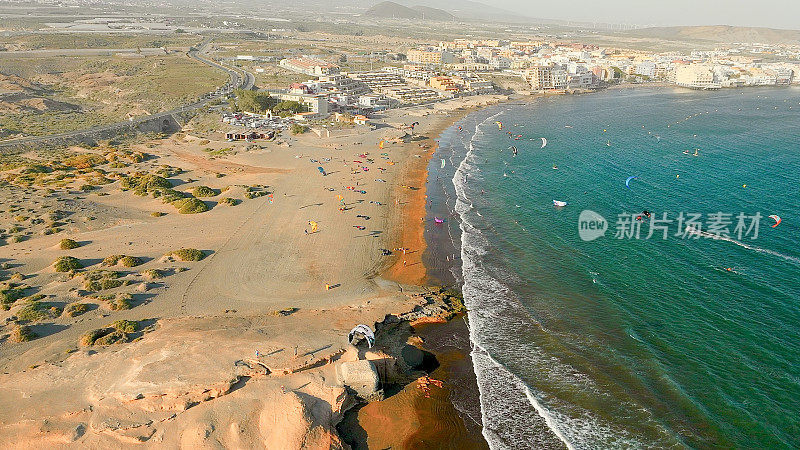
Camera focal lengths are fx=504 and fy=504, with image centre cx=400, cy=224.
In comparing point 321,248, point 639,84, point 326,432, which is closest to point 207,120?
point 321,248

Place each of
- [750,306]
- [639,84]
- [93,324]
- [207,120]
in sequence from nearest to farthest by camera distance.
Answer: [93,324] → [750,306] → [207,120] → [639,84]

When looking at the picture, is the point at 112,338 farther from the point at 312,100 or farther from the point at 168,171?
the point at 312,100

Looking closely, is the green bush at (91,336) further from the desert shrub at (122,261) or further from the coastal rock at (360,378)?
the coastal rock at (360,378)

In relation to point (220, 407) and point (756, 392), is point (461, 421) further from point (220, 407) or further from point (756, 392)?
point (756, 392)

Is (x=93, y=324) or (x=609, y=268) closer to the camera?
(x=93, y=324)

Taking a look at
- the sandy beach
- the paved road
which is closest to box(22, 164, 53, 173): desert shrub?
the sandy beach

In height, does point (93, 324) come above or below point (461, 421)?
above

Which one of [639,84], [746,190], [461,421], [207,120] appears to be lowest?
[461,421]
